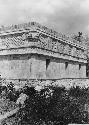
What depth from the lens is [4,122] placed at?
13.4m

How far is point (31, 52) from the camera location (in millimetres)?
24359

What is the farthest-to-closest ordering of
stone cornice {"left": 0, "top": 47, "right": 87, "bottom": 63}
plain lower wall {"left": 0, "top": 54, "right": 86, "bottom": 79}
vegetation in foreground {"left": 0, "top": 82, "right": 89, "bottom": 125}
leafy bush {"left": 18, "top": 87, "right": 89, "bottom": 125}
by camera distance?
plain lower wall {"left": 0, "top": 54, "right": 86, "bottom": 79} → stone cornice {"left": 0, "top": 47, "right": 87, "bottom": 63} → leafy bush {"left": 18, "top": 87, "right": 89, "bottom": 125} → vegetation in foreground {"left": 0, "top": 82, "right": 89, "bottom": 125}

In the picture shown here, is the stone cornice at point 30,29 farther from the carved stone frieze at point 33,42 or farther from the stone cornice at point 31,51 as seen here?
the stone cornice at point 31,51

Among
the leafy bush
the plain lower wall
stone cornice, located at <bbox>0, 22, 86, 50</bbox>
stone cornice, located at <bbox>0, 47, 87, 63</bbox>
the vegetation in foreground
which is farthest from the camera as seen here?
stone cornice, located at <bbox>0, 22, 86, 50</bbox>

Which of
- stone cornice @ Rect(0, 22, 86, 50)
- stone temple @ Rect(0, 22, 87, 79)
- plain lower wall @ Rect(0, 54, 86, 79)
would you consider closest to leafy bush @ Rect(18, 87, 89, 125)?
plain lower wall @ Rect(0, 54, 86, 79)

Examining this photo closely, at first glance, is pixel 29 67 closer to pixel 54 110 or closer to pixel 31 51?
pixel 31 51

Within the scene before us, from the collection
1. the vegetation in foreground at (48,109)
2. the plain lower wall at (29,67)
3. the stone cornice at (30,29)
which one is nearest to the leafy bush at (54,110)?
the vegetation in foreground at (48,109)

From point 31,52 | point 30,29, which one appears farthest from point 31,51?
point 30,29

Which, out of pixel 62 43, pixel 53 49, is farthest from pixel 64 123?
pixel 62 43

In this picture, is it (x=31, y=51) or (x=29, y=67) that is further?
(x=29, y=67)

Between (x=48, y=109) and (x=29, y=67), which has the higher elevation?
(x=29, y=67)

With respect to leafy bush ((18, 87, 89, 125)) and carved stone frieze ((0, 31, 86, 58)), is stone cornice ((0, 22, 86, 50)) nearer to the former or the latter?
carved stone frieze ((0, 31, 86, 58))

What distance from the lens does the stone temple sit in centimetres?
2484

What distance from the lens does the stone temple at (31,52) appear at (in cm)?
2484
